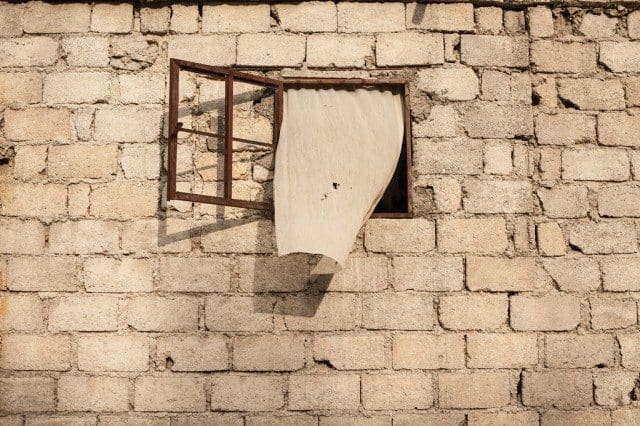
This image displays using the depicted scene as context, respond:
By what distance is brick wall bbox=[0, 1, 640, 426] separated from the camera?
3656 millimetres

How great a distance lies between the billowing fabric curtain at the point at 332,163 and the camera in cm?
354

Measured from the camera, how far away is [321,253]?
3.47 m

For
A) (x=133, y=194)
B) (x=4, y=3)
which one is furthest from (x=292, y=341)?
(x=4, y=3)

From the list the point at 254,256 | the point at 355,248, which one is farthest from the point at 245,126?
the point at 355,248

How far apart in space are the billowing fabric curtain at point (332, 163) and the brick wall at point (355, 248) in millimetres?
184

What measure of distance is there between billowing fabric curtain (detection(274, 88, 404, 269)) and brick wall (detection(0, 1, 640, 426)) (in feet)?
0.61

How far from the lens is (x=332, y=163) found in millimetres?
3688

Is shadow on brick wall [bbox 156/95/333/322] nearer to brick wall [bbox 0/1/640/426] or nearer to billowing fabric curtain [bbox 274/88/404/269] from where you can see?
brick wall [bbox 0/1/640/426]

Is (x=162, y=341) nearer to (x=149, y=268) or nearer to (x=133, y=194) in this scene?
(x=149, y=268)

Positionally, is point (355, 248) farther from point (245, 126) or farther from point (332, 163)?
point (245, 126)

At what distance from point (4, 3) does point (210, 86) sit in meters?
1.39

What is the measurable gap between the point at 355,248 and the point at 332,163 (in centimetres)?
52

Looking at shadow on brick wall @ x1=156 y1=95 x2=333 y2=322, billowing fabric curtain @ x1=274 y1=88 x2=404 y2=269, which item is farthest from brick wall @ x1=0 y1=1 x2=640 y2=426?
billowing fabric curtain @ x1=274 y1=88 x2=404 y2=269

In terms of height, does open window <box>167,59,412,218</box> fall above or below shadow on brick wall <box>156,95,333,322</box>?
above
